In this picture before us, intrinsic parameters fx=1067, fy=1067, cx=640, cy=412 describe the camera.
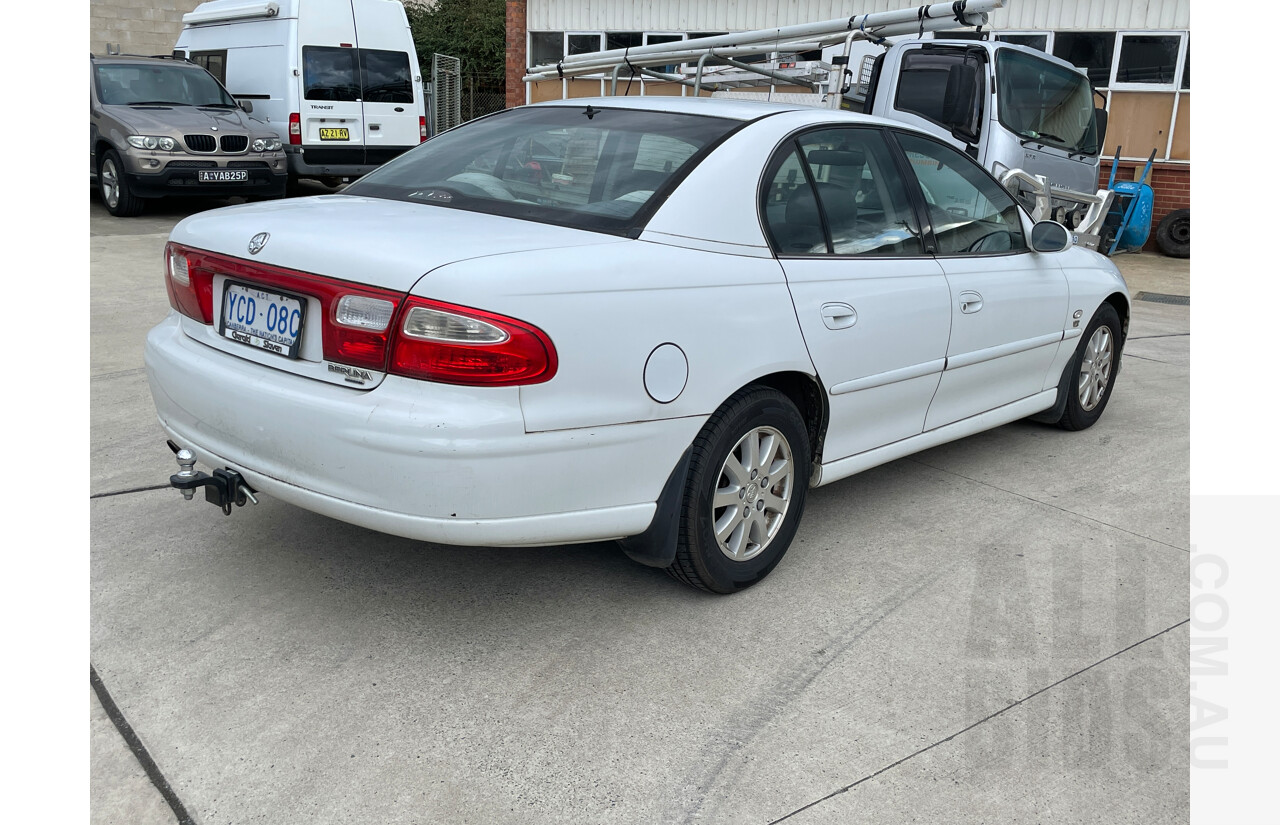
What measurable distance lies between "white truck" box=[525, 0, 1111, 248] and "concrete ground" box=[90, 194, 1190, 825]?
5480 mm

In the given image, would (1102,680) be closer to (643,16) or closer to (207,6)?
(207,6)

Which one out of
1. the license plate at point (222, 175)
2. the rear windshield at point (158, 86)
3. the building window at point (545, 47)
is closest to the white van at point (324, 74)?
the rear windshield at point (158, 86)

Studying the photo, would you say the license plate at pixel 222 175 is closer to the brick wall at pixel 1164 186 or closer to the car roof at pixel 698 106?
the car roof at pixel 698 106

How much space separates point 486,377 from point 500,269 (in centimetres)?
27

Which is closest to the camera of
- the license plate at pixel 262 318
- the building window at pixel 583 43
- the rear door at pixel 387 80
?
the license plate at pixel 262 318

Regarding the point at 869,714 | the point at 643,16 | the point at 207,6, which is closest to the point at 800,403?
the point at 869,714

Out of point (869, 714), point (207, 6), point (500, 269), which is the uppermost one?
point (207, 6)

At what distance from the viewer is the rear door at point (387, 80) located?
1367 centimetres

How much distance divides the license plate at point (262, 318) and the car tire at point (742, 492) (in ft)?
3.70

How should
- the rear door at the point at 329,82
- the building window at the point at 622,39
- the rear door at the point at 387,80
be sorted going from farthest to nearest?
the building window at the point at 622,39
the rear door at the point at 387,80
the rear door at the point at 329,82

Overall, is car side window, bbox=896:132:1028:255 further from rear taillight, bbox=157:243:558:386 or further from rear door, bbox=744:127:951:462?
rear taillight, bbox=157:243:558:386

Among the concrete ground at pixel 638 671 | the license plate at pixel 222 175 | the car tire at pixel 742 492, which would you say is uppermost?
the license plate at pixel 222 175

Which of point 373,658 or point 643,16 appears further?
point 643,16

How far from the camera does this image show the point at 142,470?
4.25 m
